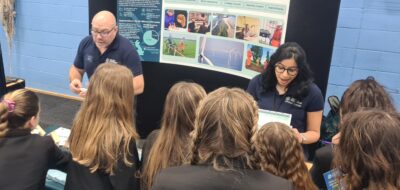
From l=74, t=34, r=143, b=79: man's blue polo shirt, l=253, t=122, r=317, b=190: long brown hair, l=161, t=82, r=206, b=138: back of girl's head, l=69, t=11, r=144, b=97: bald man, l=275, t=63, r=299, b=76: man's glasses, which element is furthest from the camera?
l=74, t=34, r=143, b=79: man's blue polo shirt

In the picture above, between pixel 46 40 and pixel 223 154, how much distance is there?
4532mm

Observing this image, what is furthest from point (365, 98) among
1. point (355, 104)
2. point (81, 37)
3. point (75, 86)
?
point (81, 37)

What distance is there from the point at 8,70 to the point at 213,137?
5.04 meters

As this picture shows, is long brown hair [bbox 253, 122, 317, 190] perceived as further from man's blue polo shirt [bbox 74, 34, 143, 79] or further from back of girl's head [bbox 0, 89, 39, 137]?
man's blue polo shirt [bbox 74, 34, 143, 79]

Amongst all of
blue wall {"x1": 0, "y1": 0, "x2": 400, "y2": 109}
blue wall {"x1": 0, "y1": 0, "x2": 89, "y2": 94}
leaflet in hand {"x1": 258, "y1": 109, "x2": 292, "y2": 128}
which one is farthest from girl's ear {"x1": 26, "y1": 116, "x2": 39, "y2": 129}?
blue wall {"x1": 0, "y1": 0, "x2": 89, "y2": 94}

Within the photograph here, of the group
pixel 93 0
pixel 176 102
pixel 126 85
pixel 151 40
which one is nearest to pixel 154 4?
pixel 151 40

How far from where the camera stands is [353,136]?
1.20 m

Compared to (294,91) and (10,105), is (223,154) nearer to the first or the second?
(10,105)

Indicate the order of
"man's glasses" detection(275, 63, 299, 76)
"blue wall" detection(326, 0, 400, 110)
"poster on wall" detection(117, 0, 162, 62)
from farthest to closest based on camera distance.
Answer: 1. "poster on wall" detection(117, 0, 162, 62)
2. "blue wall" detection(326, 0, 400, 110)
3. "man's glasses" detection(275, 63, 299, 76)

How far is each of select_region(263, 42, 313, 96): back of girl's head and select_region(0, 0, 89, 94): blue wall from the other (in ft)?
9.91

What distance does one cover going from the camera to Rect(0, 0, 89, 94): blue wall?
4801 millimetres

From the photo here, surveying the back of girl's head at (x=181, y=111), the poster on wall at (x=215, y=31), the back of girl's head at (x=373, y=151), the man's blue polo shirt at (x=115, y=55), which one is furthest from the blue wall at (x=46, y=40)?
the back of girl's head at (x=373, y=151)

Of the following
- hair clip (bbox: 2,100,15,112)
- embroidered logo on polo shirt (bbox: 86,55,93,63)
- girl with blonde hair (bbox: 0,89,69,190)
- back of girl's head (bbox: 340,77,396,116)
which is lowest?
girl with blonde hair (bbox: 0,89,69,190)

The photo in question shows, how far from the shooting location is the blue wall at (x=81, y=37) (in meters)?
3.33
